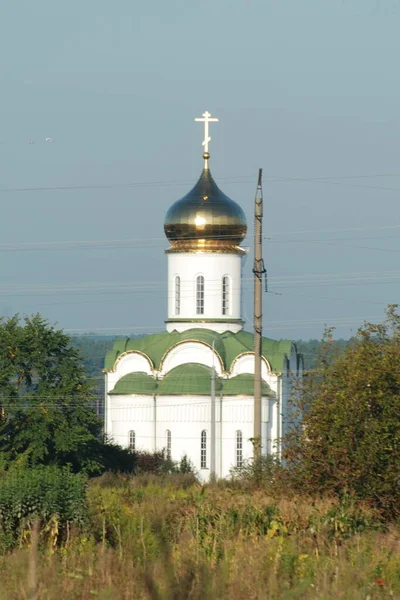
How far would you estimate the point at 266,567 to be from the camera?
882cm

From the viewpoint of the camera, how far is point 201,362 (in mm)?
41906

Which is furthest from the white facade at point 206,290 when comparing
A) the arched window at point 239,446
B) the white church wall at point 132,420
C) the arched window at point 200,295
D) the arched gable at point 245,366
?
the arched window at point 239,446

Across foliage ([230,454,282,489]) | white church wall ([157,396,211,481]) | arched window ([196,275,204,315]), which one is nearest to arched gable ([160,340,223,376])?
white church wall ([157,396,211,481])

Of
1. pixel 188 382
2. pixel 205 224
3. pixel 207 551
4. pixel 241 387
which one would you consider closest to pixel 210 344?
pixel 188 382

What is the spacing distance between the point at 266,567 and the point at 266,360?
32.9m

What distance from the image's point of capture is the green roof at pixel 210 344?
41.7 m

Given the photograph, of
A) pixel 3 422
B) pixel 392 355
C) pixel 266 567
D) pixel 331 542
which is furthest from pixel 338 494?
pixel 3 422

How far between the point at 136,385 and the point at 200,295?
3.80 metres

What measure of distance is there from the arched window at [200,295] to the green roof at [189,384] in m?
2.41

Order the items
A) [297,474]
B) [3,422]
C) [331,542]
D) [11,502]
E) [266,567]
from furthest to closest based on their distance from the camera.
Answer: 1. [3,422]
2. [297,474]
3. [11,502]
4. [331,542]
5. [266,567]

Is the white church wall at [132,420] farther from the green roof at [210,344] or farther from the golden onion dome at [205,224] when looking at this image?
the golden onion dome at [205,224]

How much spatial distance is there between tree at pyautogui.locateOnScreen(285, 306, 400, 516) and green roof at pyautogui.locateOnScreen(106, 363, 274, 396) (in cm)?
2287

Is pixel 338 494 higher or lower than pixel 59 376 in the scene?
lower

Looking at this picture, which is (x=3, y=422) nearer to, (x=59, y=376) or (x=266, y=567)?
(x=59, y=376)
